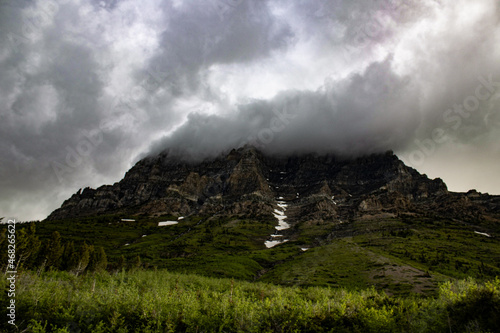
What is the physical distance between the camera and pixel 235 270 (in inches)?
4552

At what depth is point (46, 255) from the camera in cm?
7925

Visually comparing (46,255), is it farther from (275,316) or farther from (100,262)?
(275,316)

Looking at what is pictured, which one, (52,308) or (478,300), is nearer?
(478,300)

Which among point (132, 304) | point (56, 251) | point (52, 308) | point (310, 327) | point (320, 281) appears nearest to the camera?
point (310, 327)

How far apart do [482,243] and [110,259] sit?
217571mm

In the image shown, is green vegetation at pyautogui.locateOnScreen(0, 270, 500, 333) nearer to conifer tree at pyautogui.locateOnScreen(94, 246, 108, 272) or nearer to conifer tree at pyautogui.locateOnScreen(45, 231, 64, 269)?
conifer tree at pyautogui.locateOnScreen(45, 231, 64, 269)

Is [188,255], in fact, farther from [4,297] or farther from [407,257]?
[4,297]

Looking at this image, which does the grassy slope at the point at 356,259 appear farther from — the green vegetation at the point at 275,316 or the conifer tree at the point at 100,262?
the green vegetation at the point at 275,316

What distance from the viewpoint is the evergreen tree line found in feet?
203

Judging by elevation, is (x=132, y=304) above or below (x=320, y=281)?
above

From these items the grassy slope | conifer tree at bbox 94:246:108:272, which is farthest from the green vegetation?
conifer tree at bbox 94:246:108:272

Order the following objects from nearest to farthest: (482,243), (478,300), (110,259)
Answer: (478,300) → (110,259) → (482,243)

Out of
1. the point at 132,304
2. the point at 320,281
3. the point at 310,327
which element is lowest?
the point at 320,281

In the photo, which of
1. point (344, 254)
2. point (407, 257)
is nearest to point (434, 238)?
point (407, 257)
